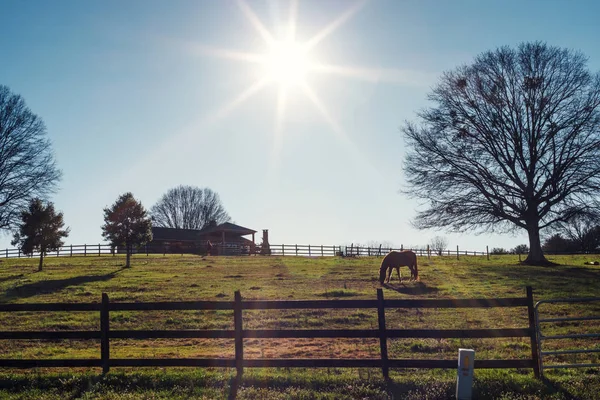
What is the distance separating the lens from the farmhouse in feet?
205

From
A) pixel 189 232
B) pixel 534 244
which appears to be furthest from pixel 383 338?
pixel 189 232

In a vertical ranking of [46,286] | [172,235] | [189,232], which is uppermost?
[189,232]

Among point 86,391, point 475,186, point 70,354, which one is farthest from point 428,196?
point 86,391

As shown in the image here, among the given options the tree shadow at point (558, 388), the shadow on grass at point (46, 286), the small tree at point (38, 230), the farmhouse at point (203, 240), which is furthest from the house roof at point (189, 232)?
the tree shadow at point (558, 388)

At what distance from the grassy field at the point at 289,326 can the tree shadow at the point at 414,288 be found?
5 cm

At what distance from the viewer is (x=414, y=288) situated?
23.0 meters

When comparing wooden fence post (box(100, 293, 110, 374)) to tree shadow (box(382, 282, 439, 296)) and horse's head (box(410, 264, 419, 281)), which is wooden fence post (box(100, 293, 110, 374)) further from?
horse's head (box(410, 264, 419, 281))

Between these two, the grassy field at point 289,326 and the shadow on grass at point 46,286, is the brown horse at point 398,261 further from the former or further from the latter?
the shadow on grass at point 46,286

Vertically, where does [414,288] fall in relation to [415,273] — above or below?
below

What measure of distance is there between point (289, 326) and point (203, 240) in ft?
191

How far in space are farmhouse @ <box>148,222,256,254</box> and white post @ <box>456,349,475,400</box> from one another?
5228cm

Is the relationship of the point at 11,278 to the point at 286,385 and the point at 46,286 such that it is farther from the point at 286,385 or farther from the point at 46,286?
the point at 286,385

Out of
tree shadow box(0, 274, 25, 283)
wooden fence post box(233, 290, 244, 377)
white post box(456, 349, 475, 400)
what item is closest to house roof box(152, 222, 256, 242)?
tree shadow box(0, 274, 25, 283)

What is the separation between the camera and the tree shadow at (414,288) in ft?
71.1
